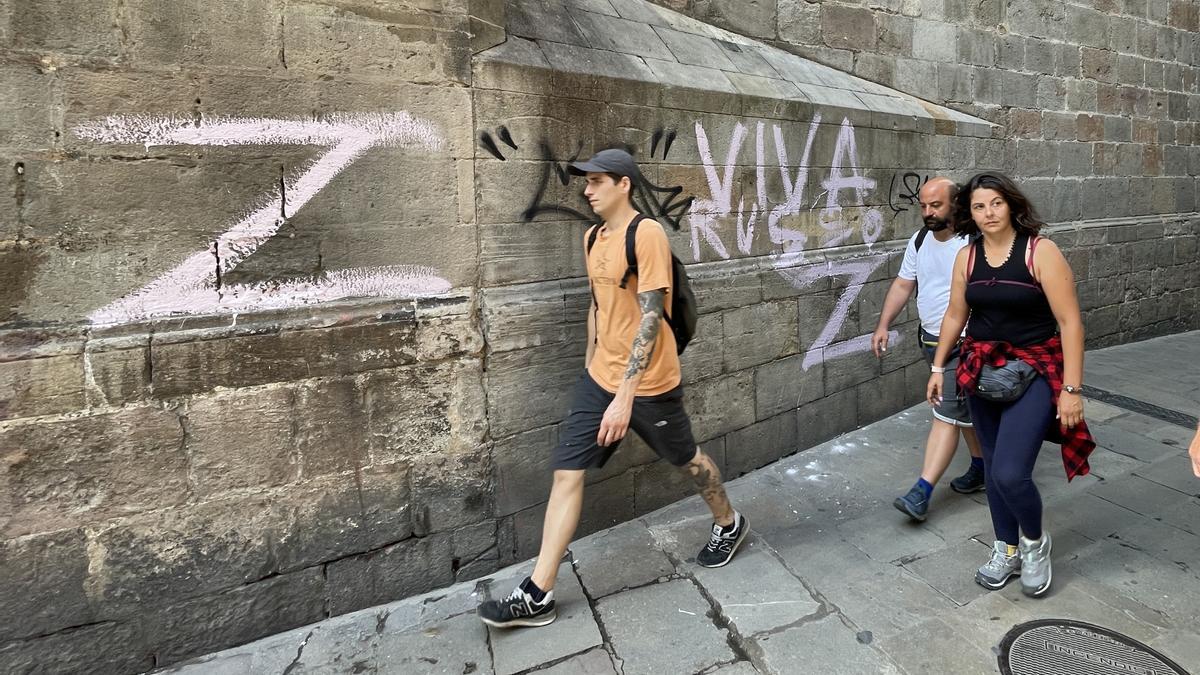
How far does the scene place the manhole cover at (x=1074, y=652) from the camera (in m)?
2.38

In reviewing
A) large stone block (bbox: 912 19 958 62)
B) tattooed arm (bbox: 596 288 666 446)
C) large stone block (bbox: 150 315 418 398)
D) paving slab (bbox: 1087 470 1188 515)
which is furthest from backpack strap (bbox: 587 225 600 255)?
large stone block (bbox: 912 19 958 62)

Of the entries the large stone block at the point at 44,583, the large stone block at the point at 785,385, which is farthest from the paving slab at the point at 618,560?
the large stone block at the point at 44,583

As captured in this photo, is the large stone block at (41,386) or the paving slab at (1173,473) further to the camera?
the paving slab at (1173,473)

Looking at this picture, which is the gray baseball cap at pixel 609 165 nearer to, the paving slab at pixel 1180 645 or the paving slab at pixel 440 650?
the paving slab at pixel 440 650

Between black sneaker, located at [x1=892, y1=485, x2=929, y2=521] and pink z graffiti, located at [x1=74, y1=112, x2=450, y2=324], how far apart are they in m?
2.66

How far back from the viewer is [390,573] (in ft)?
10.1

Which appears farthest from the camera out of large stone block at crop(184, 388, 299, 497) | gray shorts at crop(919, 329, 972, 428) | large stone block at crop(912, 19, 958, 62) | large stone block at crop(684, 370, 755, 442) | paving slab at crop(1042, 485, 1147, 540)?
large stone block at crop(912, 19, 958, 62)

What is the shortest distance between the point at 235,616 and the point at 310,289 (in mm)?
1401

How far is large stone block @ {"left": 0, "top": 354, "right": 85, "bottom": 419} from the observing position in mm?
2369

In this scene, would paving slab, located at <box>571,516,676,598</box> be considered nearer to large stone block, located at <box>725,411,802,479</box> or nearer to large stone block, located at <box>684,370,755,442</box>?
large stone block, located at <box>684,370,755,442</box>

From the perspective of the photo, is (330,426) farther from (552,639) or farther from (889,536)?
(889,536)

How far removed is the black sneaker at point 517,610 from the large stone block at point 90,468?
1.30 m

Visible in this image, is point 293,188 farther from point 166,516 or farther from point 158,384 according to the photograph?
point 166,516

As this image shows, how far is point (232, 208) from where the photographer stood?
8.71 ft
